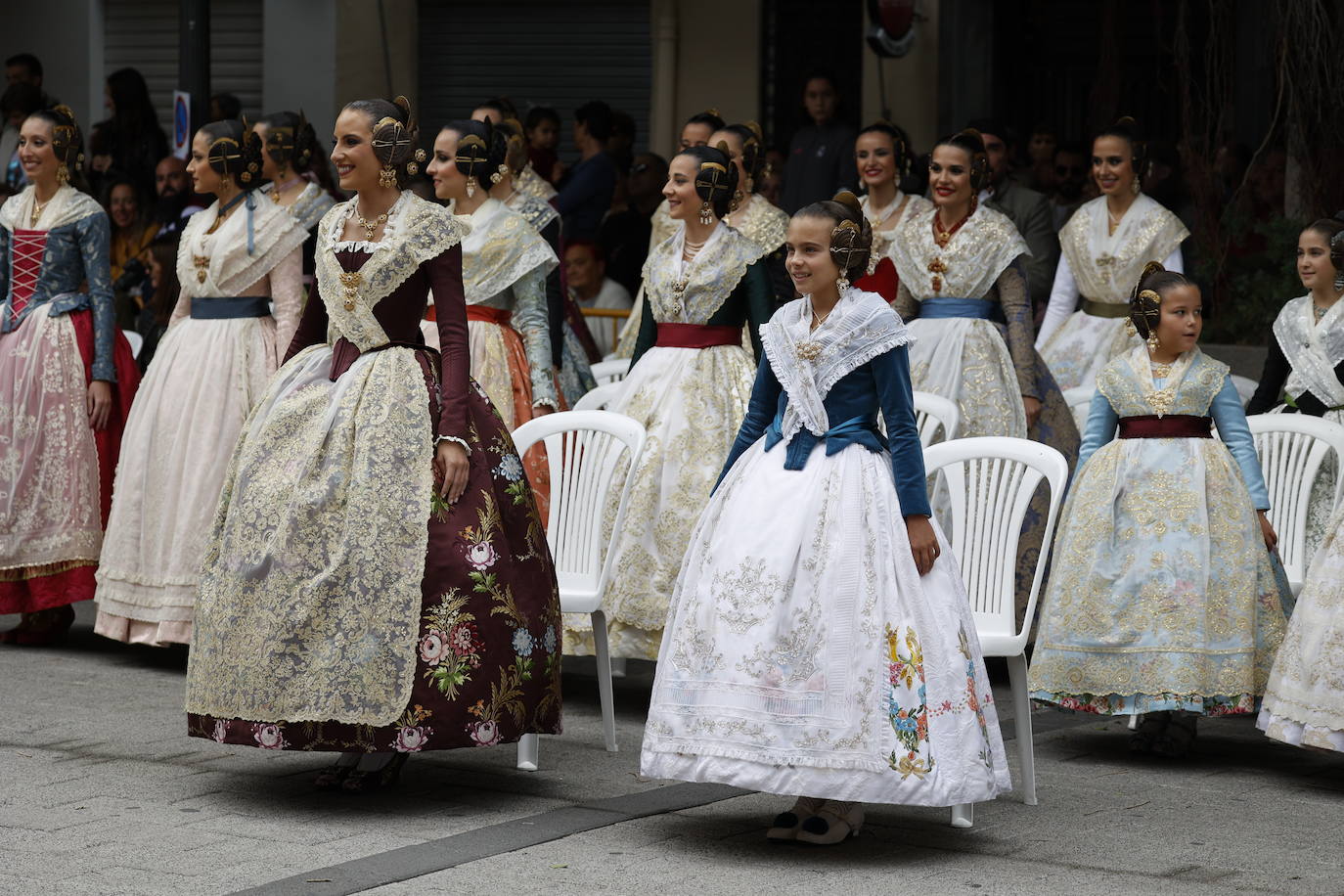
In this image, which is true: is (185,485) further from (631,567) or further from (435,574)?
(435,574)

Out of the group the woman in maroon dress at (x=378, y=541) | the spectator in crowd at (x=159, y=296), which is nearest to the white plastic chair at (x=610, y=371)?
the spectator in crowd at (x=159, y=296)

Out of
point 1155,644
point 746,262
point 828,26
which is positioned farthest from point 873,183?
point 828,26

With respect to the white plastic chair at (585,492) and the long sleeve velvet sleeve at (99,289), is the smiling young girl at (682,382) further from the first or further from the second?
the long sleeve velvet sleeve at (99,289)

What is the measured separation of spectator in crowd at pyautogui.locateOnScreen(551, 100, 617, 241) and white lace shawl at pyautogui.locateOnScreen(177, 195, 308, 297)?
370 cm

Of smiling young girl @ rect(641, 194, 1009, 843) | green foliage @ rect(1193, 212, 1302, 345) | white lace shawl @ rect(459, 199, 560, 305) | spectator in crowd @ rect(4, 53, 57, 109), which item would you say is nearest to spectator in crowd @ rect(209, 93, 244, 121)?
spectator in crowd @ rect(4, 53, 57, 109)

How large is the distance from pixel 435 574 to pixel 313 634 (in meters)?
0.35

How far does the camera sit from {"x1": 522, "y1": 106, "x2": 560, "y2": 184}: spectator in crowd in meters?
12.2

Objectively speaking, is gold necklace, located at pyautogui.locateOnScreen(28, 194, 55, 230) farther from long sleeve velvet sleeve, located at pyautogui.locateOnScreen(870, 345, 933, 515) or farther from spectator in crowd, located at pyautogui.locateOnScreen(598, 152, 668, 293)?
long sleeve velvet sleeve, located at pyautogui.locateOnScreen(870, 345, 933, 515)

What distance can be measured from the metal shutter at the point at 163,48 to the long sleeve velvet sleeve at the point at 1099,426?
9487mm

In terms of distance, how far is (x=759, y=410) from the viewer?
5.52 metres

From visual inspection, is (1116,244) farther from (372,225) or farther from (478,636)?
(478,636)

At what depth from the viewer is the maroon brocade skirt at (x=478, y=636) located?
212 inches

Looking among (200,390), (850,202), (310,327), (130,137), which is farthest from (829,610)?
(130,137)

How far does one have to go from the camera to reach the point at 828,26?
13.9 m
